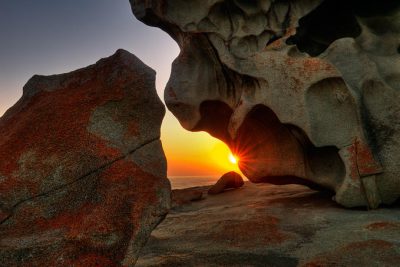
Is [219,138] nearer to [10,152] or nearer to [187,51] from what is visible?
[187,51]

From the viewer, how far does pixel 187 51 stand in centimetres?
803

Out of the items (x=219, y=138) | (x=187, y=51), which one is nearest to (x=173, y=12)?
(x=187, y=51)

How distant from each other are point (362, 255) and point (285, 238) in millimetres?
1071

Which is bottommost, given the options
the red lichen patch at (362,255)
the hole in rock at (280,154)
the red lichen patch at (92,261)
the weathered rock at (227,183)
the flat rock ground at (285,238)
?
the red lichen patch at (362,255)

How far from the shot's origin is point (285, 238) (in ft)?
15.6

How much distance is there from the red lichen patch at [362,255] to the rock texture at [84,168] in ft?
5.60

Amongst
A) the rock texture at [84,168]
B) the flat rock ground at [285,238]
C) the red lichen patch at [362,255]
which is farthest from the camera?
the flat rock ground at [285,238]

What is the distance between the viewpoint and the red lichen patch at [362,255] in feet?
12.1

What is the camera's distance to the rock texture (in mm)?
3068

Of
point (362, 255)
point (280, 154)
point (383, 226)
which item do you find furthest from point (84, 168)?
point (280, 154)

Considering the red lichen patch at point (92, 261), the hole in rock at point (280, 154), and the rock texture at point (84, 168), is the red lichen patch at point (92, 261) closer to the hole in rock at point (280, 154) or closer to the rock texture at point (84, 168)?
the rock texture at point (84, 168)

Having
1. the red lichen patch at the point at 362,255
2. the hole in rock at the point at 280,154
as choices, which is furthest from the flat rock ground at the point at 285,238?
the hole in rock at the point at 280,154

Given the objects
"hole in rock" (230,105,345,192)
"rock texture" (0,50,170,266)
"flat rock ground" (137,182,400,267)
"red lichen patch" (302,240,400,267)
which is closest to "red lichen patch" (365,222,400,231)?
"flat rock ground" (137,182,400,267)

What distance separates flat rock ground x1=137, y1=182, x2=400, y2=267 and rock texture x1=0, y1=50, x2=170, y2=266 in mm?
1180
